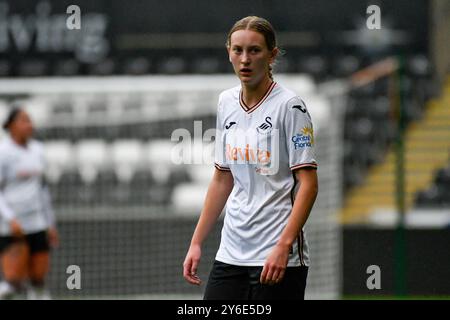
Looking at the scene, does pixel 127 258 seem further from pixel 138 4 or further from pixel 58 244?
pixel 138 4

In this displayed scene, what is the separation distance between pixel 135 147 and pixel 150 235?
95 cm

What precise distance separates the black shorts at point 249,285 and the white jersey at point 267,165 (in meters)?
0.04

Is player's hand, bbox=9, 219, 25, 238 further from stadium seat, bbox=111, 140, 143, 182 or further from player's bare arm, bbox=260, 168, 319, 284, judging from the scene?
player's bare arm, bbox=260, 168, 319, 284

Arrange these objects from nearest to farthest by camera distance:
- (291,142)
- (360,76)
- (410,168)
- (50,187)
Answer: (291,142) < (50,187) < (410,168) < (360,76)

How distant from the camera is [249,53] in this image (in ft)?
15.0

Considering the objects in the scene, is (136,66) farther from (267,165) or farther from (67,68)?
(267,165)

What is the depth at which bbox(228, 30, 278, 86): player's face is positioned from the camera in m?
4.57

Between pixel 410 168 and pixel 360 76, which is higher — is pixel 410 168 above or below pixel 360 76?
below

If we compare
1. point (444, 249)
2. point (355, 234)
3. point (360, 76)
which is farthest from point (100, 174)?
point (360, 76)

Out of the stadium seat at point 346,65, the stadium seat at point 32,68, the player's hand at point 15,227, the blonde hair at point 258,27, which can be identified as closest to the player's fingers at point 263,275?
the blonde hair at point 258,27

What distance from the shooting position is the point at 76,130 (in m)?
10.9

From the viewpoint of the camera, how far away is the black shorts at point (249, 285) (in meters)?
4.60

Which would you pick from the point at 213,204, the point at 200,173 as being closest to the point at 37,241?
the point at 200,173

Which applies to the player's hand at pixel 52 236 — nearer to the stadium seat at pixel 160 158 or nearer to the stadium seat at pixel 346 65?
the stadium seat at pixel 160 158
